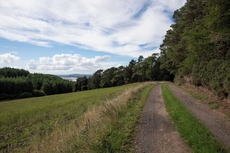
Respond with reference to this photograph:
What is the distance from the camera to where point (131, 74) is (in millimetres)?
79375

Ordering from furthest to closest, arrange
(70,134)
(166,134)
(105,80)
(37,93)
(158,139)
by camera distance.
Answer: (105,80)
(37,93)
(70,134)
(166,134)
(158,139)

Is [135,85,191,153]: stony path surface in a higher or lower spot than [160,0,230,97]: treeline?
lower

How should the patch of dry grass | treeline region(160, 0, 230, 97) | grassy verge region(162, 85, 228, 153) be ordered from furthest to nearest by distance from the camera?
treeline region(160, 0, 230, 97), the patch of dry grass, grassy verge region(162, 85, 228, 153)

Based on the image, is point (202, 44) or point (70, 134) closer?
point (70, 134)

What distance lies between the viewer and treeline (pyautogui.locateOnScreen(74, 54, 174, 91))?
2670 inches

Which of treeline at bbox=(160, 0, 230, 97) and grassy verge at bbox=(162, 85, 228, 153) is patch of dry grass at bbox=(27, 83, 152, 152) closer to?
grassy verge at bbox=(162, 85, 228, 153)

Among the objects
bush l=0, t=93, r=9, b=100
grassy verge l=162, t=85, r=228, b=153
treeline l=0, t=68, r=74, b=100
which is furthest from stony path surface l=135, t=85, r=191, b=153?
treeline l=0, t=68, r=74, b=100

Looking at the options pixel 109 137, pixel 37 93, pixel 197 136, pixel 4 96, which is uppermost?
pixel 197 136

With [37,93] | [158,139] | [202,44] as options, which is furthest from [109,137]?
[37,93]

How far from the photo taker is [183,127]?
6180mm

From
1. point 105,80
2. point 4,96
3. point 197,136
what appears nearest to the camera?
point 197,136

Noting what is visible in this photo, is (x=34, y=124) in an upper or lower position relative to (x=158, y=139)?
lower

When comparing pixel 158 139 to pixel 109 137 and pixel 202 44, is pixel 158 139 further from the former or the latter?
pixel 202 44

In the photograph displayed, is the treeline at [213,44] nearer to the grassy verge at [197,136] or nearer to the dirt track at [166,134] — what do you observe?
the dirt track at [166,134]
